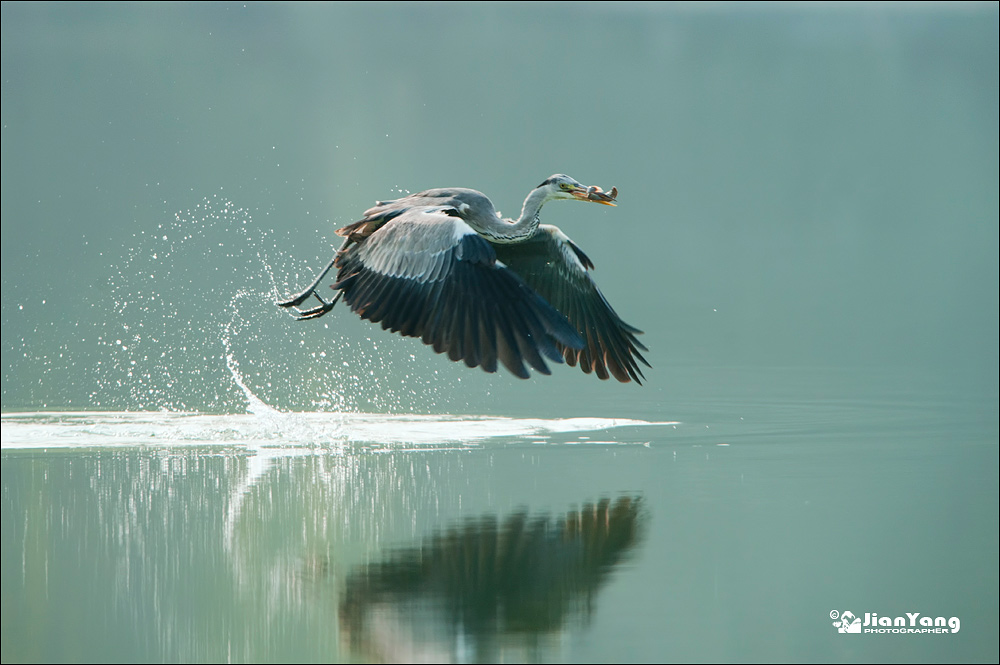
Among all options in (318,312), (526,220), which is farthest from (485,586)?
(526,220)

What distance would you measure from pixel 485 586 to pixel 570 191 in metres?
3.51

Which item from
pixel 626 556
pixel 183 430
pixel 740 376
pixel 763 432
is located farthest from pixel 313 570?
pixel 740 376

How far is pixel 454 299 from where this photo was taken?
21.3 ft

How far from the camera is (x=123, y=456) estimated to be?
7406 millimetres

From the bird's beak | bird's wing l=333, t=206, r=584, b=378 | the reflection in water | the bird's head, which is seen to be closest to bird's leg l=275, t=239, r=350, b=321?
bird's wing l=333, t=206, r=584, b=378

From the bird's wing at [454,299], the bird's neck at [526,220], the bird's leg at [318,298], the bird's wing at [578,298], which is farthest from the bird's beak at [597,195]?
the bird's leg at [318,298]

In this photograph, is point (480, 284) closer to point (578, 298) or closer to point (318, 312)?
point (318, 312)

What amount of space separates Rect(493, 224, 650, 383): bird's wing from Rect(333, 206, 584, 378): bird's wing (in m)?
1.21

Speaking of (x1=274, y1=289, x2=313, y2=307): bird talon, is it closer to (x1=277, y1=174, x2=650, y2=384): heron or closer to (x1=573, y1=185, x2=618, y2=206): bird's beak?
(x1=277, y1=174, x2=650, y2=384): heron

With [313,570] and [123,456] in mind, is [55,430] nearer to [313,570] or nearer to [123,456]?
[123,456]

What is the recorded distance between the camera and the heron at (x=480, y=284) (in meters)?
6.33

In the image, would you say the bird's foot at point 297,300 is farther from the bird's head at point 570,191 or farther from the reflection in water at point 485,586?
the reflection in water at point 485,586

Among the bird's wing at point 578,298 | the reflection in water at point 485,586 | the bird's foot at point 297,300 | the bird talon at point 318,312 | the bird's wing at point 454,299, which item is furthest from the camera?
the bird's wing at point 578,298

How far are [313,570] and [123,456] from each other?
264 cm
